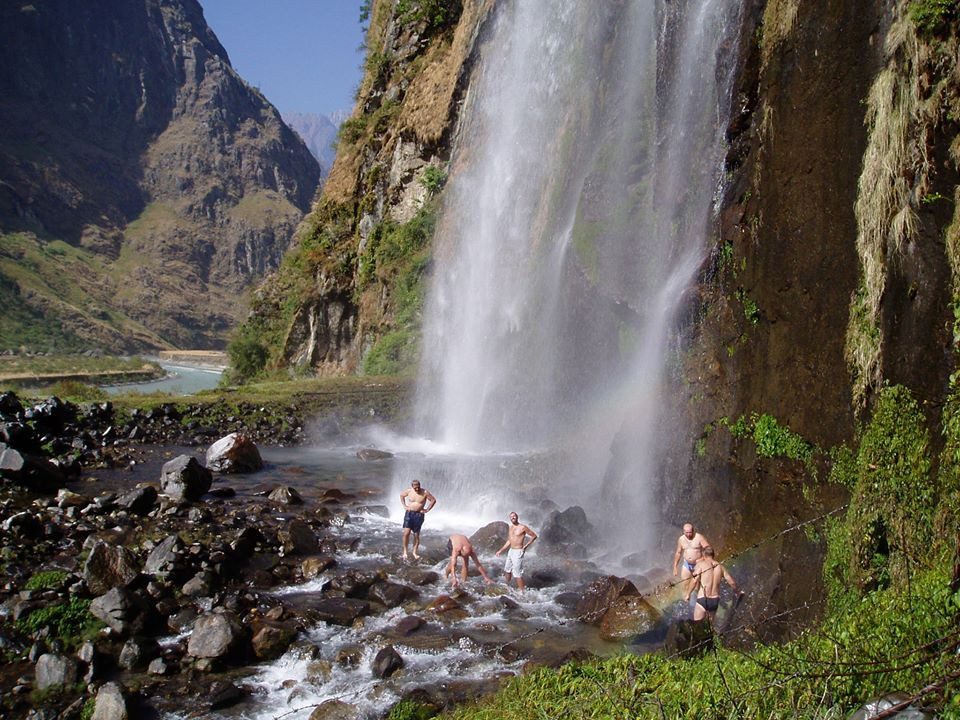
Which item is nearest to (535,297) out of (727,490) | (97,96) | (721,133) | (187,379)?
(721,133)

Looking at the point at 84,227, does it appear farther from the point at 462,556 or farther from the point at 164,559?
the point at 462,556

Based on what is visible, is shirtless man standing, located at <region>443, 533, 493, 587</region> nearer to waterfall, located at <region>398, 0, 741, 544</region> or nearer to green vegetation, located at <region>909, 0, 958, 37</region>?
waterfall, located at <region>398, 0, 741, 544</region>

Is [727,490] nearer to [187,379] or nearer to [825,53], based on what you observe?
[825,53]

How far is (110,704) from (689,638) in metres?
6.03

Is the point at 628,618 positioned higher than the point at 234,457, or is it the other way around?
the point at 234,457

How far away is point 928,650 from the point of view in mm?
5188

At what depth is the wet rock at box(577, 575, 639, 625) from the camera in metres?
9.91

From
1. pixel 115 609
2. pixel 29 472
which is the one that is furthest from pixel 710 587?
pixel 29 472

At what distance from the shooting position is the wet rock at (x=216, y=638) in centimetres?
844

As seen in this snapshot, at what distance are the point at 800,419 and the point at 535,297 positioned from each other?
15.6 meters

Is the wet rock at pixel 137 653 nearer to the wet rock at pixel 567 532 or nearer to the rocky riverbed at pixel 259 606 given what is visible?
the rocky riverbed at pixel 259 606

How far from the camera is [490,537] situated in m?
13.6

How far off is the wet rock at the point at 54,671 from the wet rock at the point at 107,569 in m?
1.73

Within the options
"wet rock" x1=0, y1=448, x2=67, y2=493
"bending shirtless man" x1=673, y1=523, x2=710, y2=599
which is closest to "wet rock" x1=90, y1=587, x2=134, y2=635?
"bending shirtless man" x1=673, y1=523, x2=710, y2=599
